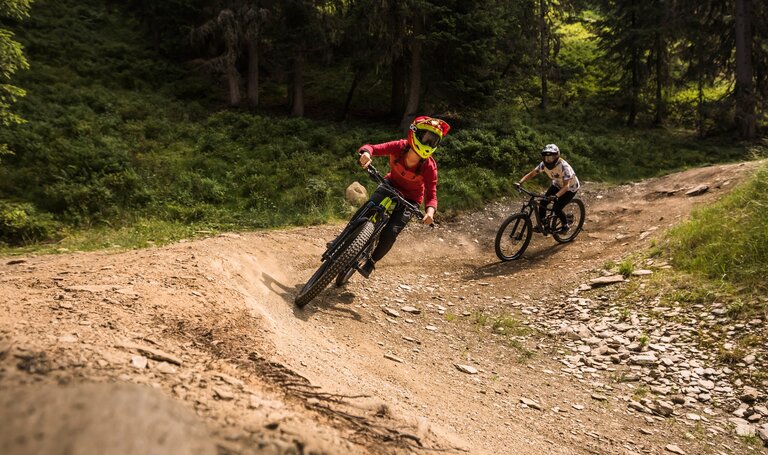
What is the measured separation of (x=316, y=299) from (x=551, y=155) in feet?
22.1

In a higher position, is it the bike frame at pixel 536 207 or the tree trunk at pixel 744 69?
the tree trunk at pixel 744 69

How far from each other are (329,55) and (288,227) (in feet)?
44.7

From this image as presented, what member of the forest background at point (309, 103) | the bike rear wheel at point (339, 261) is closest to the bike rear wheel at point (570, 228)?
the forest background at point (309, 103)

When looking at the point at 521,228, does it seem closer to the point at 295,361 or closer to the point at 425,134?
the point at 425,134

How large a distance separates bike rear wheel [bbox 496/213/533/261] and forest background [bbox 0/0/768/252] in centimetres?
268

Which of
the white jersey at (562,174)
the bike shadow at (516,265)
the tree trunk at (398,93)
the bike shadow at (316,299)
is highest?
the tree trunk at (398,93)

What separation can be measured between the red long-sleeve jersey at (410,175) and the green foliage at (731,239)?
4.82m

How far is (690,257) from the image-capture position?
7.54 metres

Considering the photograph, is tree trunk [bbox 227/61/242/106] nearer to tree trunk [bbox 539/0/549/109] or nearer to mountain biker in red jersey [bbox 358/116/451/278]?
tree trunk [bbox 539/0/549/109]

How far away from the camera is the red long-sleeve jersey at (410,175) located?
6.91 metres

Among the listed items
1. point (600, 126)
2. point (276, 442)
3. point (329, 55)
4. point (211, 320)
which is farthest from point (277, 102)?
point (276, 442)

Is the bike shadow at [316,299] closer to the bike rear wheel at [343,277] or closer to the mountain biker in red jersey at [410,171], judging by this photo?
the bike rear wheel at [343,277]

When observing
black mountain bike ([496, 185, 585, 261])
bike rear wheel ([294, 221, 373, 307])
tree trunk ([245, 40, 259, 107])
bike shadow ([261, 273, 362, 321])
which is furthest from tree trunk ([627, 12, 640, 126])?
bike rear wheel ([294, 221, 373, 307])

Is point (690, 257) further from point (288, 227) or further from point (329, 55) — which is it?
point (329, 55)
